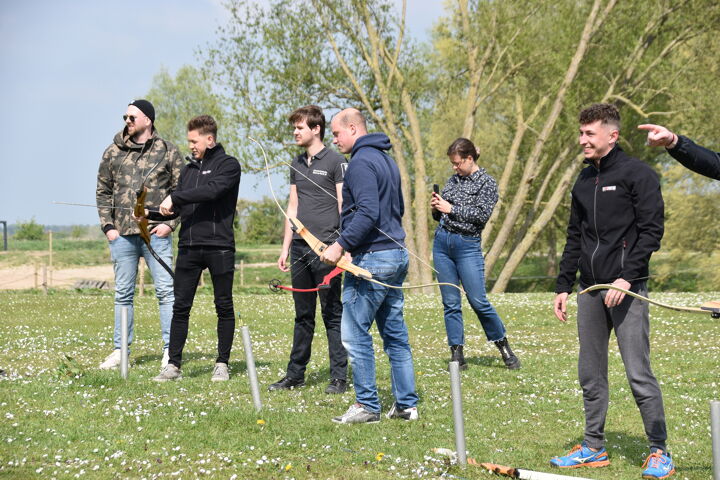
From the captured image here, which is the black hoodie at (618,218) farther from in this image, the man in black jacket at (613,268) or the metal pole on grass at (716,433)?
the metal pole on grass at (716,433)

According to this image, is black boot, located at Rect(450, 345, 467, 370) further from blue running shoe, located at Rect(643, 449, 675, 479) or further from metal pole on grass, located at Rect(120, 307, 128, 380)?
blue running shoe, located at Rect(643, 449, 675, 479)

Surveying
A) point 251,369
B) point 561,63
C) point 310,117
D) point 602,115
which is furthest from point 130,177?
point 561,63

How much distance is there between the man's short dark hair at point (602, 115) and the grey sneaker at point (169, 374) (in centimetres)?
453

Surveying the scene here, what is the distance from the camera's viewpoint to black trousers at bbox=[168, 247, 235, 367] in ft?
24.1

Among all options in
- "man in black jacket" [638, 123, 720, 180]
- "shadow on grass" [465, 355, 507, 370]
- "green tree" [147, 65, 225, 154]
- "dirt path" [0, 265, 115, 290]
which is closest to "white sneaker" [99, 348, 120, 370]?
"shadow on grass" [465, 355, 507, 370]

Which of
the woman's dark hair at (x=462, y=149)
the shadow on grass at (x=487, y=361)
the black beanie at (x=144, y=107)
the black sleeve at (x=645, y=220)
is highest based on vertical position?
the black beanie at (x=144, y=107)

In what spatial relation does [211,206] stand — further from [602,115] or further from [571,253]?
[602,115]

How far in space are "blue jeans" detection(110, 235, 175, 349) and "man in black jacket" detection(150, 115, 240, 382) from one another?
2.17 feet

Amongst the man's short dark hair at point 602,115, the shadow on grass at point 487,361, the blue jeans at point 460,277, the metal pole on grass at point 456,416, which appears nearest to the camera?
the metal pole on grass at point 456,416

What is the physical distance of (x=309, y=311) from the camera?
7.24 meters

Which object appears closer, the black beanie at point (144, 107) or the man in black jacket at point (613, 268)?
the man in black jacket at point (613, 268)

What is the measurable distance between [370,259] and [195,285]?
2.36 meters

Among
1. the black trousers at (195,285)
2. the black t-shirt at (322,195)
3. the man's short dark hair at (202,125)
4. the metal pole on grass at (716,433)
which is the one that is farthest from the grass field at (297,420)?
the man's short dark hair at (202,125)

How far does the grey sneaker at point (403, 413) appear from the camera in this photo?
19.6ft
